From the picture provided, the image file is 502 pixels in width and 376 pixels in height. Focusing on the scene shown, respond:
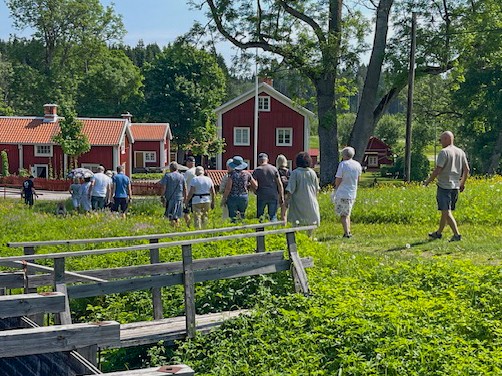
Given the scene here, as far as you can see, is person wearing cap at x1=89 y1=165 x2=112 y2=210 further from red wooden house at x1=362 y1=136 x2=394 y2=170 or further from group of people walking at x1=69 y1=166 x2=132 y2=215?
red wooden house at x1=362 y1=136 x2=394 y2=170

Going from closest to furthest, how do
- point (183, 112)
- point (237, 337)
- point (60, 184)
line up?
point (237, 337)
point (60, 184)
point (183, 112)

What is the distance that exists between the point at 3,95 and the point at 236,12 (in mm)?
65488

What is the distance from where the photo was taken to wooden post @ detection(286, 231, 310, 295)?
846cm

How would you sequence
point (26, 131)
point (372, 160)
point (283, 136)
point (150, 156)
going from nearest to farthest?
point (26, 131)
point (283, 136)
point (150, 156)
point (372, 160)

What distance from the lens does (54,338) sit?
5.20 m

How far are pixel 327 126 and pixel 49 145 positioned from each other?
32.7 meters

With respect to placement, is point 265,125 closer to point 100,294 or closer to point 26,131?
point 26,131

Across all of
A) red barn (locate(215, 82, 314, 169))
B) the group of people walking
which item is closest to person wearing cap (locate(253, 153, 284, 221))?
the group of people walking

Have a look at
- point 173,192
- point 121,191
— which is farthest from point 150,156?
point 173,192

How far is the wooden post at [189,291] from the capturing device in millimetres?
7699

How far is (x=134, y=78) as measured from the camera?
82438 millimetres

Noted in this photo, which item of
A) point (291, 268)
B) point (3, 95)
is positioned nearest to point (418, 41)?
point (291, 268)

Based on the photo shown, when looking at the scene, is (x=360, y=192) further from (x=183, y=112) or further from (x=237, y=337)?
(x=183, y=112)

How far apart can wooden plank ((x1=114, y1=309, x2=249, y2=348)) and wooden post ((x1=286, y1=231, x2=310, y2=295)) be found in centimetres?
68
